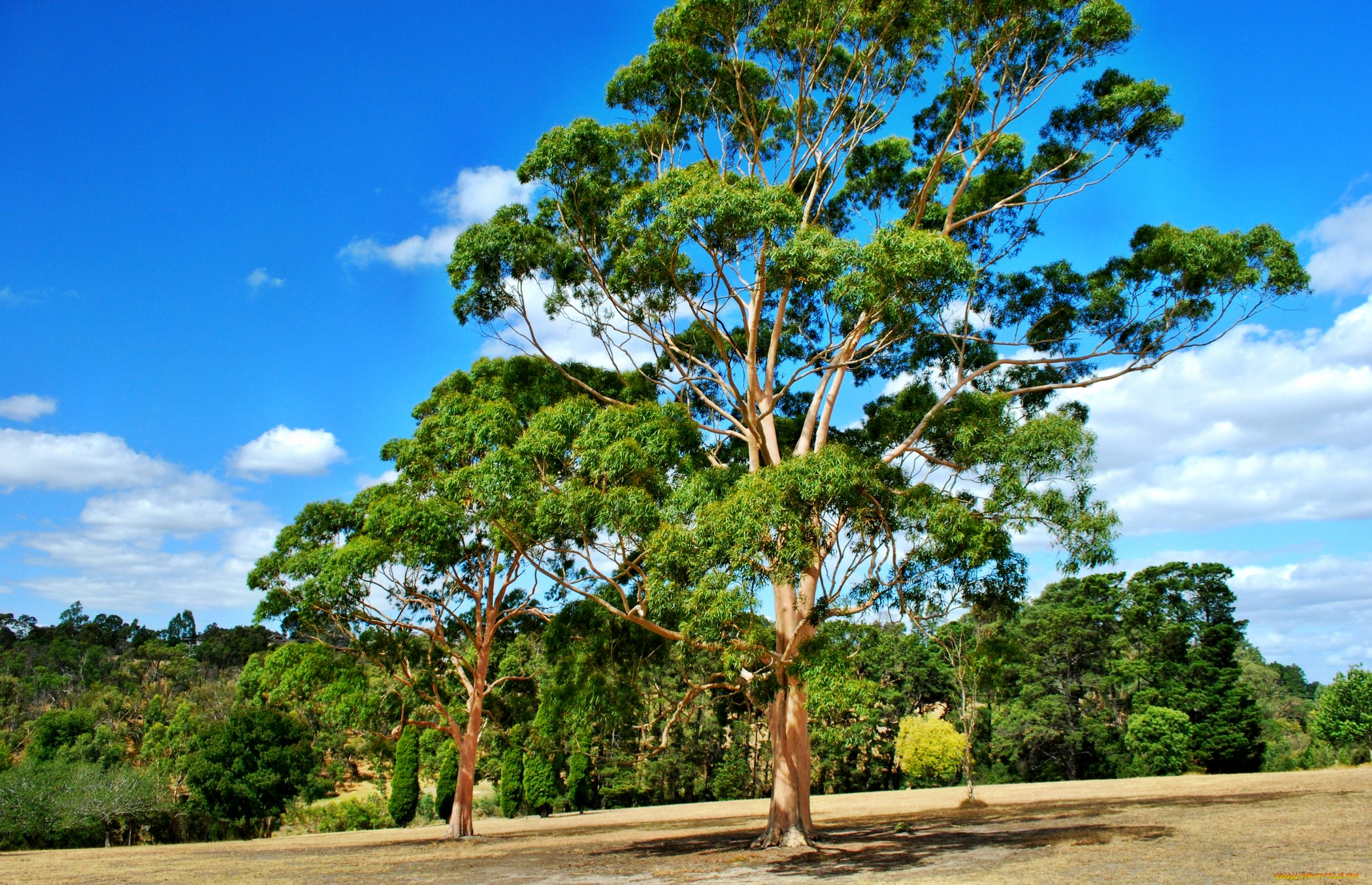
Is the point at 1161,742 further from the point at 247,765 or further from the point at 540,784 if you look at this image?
the point at 247,765

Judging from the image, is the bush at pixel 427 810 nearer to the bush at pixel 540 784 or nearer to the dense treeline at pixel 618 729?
the dense treeline at pixel 618 729

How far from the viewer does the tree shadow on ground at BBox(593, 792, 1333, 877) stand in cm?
1245

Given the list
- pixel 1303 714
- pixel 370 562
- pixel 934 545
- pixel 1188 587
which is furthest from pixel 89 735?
pixel 1303 714

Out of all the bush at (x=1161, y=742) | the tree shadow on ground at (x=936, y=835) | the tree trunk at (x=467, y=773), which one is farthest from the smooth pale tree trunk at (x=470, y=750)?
the bush at (x=1161, y=742)

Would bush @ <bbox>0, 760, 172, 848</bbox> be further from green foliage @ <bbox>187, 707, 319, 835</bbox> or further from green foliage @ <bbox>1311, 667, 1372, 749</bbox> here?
green foliage @ <bbox>1311, 667, 1372, 749</bbox>

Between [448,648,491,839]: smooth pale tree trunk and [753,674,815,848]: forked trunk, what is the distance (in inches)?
316

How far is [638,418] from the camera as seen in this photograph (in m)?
14.4

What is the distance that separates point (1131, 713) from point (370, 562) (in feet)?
123

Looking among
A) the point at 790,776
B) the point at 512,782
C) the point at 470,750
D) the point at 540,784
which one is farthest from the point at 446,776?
the point at 790,776

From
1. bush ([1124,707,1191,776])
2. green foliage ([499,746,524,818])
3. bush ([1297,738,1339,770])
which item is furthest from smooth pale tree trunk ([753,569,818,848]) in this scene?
bush ([1297,738,1339,770])

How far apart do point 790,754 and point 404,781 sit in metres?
23.6

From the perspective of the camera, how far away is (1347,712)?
3206 centimetres

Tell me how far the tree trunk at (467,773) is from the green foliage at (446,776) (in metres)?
11.5

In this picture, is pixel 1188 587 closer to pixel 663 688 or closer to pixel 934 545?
pixel 663 688
